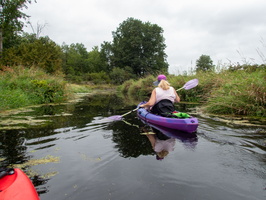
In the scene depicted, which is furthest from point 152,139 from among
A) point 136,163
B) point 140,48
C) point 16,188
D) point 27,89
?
point 140,48

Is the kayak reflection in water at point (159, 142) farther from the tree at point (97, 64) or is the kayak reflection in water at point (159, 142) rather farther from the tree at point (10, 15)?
the tree at point (97, 64)

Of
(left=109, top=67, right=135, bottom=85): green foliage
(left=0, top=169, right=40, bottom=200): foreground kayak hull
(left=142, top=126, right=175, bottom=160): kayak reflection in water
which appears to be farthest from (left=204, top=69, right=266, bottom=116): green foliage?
(left=109, top=67, right=135, bottom=85): green foliage

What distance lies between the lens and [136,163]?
3.23 m

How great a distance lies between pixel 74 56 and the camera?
192ft

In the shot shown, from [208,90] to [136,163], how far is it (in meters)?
8.48

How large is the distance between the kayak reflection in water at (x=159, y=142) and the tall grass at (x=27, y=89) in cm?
625

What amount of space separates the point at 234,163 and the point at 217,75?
7.68 metres

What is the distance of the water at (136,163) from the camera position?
7.88ft

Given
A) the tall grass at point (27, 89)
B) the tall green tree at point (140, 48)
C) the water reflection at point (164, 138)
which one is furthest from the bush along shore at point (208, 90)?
the tall green tree at point (140, 48)

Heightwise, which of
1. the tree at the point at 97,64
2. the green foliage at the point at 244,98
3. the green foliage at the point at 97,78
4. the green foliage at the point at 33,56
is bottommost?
the green foliage at the point at 244,98

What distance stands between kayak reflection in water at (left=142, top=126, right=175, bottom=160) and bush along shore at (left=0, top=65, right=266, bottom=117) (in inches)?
129

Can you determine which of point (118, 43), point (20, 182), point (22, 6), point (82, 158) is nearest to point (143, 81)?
point (22, 6)

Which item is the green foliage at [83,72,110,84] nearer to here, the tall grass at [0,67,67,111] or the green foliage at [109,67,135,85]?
the green foliage at [109,67,135,85]

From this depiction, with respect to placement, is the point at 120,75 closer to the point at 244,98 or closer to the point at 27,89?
the point at 27,89
